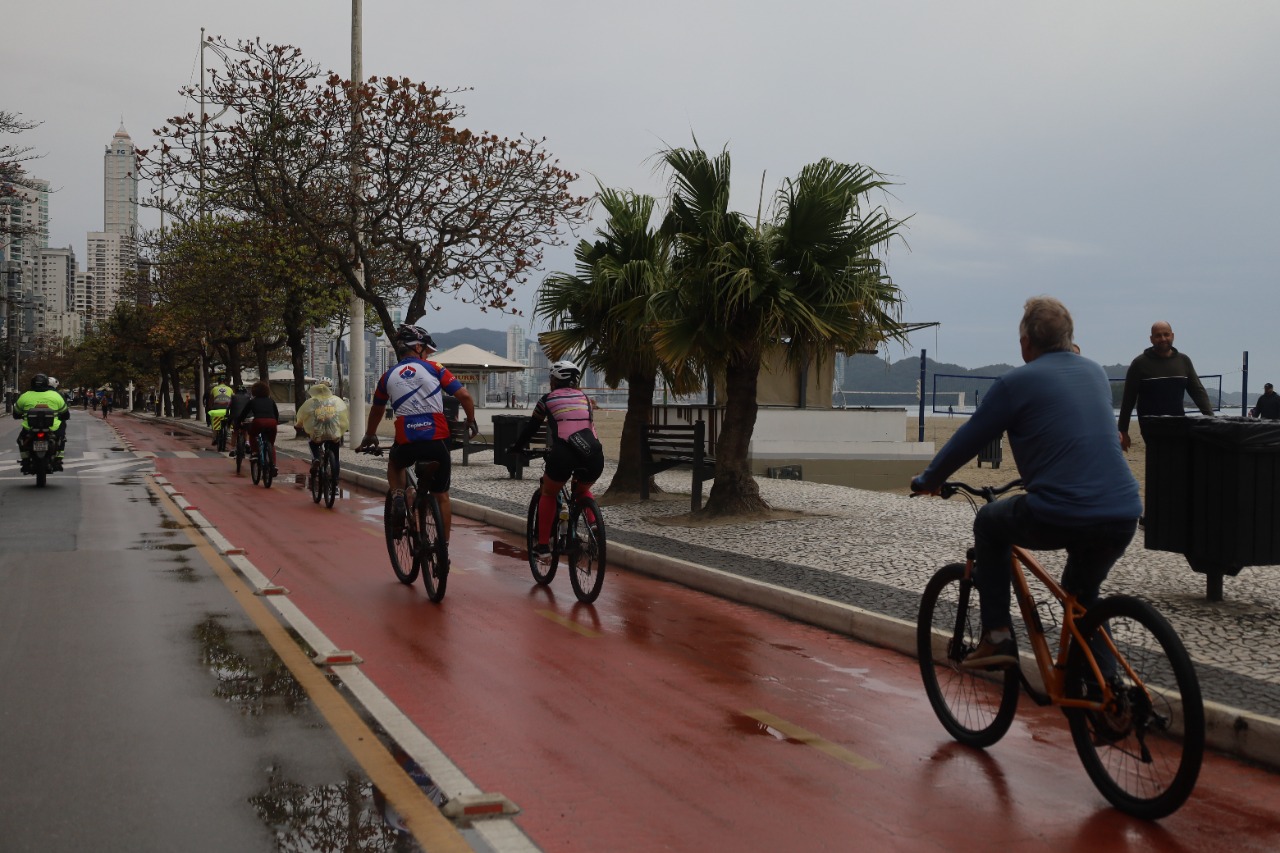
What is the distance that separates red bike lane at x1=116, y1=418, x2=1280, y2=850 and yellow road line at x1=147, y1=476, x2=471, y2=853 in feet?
0.93

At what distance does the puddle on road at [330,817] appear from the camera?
13.6ft

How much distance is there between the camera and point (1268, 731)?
5312 millimetres

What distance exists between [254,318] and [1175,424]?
126 feet

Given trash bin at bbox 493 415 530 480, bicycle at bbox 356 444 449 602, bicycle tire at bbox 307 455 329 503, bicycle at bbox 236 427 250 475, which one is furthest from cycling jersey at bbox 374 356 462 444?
bicycle at bbox 236 427 250 475

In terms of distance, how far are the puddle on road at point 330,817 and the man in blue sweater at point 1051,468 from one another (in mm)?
2531

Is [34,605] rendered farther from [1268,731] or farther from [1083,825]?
[1268,731]

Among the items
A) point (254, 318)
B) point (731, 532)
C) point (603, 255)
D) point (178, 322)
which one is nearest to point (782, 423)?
point (603, 255)

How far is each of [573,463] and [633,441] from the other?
7995 mm

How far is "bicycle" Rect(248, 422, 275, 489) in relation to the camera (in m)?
20.4

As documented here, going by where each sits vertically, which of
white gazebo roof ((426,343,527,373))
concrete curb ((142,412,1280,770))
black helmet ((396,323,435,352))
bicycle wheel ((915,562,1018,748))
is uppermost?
white gazebo roof ((426,343,527,373))

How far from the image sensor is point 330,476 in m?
17.2

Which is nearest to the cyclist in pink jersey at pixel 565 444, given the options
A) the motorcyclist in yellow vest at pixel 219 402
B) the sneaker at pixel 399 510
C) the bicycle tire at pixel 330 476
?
the sneaker at pixel 399 510

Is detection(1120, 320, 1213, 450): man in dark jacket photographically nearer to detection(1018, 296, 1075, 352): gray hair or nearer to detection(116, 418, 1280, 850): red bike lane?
detection(116, 418, 1280, 850): red bike lane

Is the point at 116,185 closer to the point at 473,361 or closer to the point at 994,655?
the point at 473,361
